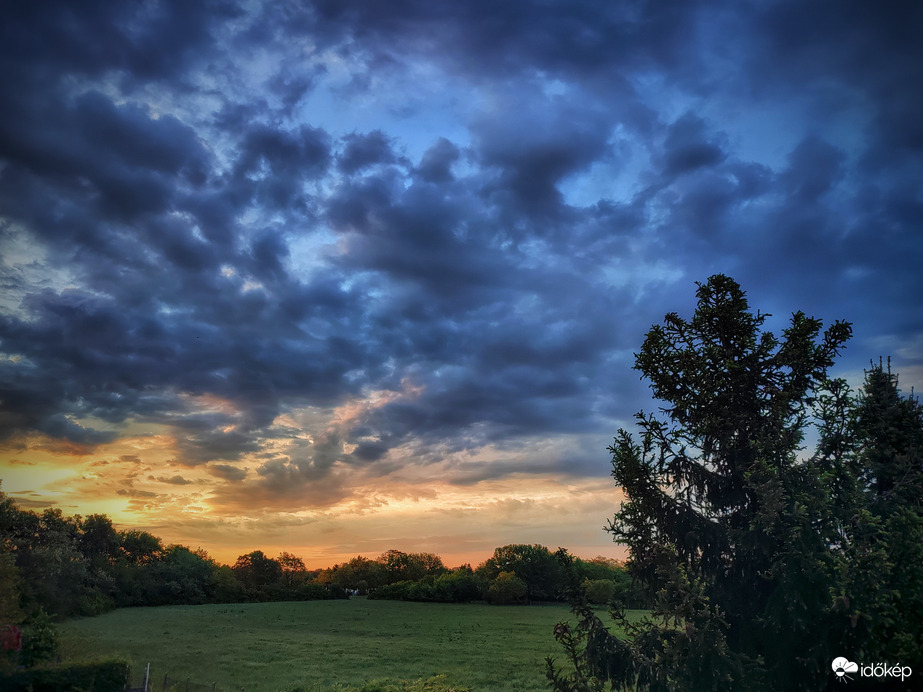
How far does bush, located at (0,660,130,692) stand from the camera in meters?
26.9

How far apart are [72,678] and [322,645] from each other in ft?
108

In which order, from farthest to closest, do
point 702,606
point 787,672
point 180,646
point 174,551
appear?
point 174,551, point 180,646, point 702,606, point 787,672

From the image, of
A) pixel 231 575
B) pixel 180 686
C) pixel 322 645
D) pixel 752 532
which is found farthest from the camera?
pixel 231 575

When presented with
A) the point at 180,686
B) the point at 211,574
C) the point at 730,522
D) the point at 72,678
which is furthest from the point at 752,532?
the point at 211,574

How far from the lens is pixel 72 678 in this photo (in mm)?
27922

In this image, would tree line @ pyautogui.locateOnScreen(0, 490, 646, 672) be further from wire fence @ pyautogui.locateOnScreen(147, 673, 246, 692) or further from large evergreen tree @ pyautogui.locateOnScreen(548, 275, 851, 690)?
large evergreen tree @ pyautogui.locateOnScreen(548, 275, 851, 690)

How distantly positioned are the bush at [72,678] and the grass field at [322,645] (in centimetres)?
682

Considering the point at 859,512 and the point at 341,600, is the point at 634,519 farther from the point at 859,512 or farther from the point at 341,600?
the point at 341,600

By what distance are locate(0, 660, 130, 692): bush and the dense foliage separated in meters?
25.6

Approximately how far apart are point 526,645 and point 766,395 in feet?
169

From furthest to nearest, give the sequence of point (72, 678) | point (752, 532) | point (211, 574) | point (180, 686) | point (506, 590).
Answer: point (211, 574) → point (506, 590) → point (180, 686) → point (72, 678) → point (752, 532)

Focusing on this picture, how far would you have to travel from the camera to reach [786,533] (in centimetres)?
1297

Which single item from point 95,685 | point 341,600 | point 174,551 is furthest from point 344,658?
point 174,551

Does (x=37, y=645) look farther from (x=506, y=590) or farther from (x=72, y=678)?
(x=506, y=590)
